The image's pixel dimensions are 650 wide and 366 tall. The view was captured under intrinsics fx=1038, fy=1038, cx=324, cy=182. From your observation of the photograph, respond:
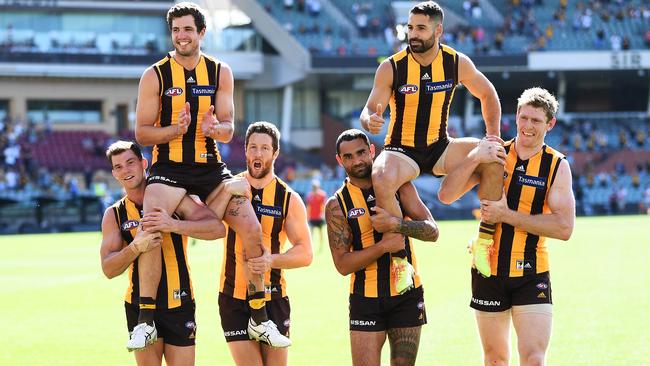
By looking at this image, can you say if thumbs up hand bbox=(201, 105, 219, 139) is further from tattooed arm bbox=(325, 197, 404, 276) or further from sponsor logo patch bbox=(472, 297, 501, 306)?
sponsor logo patch bbox=(472, 297, 501, 306)

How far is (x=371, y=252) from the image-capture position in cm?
728

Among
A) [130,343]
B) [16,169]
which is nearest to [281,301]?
[130,343]

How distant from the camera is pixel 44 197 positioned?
39.0m

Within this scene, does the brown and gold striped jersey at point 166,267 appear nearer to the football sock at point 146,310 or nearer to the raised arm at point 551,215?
the football sock at point 146,310

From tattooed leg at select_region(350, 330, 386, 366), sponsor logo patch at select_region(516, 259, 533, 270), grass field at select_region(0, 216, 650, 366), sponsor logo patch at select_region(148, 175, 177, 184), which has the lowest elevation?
grass field at select_region(0, 216, 650, 366)

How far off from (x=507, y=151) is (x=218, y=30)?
4581cm

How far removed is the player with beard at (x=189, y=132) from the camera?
7.28 meters

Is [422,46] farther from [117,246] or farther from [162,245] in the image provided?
[117,246]

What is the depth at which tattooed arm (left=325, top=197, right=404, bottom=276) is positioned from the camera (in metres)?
7.25

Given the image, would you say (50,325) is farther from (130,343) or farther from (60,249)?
(60,249)

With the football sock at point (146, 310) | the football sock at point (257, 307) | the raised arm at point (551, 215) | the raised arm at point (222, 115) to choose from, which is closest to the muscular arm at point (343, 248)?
the football sock at point (257, 307)

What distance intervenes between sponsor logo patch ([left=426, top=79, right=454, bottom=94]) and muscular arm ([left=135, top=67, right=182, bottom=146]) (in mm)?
1929

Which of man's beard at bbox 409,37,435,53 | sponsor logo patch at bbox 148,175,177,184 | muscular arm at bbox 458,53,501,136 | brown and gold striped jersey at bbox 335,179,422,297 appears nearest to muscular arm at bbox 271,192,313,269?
brown and gold striped jersey at bbox 335,179,422,297

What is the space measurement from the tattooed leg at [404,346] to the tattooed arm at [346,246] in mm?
543
